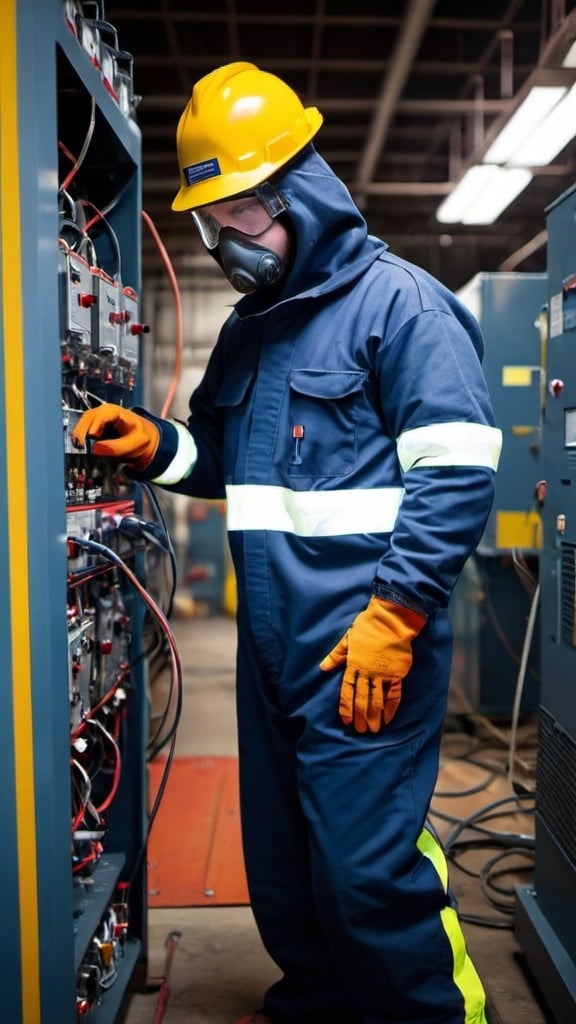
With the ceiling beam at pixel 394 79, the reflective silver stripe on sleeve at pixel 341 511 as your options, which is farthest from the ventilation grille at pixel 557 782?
the ceiling beam at pixel 394 79

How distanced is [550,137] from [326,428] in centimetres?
281

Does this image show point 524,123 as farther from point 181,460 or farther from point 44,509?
point 44,509

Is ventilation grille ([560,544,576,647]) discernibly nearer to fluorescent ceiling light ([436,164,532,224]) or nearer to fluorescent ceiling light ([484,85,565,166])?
fluorescent ceiling light ([484,85,565,166])

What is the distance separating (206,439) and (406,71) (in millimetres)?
2993

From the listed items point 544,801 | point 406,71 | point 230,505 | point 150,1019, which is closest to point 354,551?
point 230,505

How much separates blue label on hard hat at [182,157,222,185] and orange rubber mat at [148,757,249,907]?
1901 mm

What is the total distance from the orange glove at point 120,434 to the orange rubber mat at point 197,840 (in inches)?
52.9

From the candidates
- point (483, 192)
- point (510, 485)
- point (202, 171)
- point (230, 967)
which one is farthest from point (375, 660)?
point (483, 192)

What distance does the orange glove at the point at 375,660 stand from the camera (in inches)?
52.9

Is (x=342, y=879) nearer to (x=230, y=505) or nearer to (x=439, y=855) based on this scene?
(x=439, y=855)

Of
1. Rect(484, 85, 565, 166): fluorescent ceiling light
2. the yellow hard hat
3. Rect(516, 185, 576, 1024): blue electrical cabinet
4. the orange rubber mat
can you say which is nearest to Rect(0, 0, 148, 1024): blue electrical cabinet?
the yellow hard hat

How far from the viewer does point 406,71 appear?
3.94 m

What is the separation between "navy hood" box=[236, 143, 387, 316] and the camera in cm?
146

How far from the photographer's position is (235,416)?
164 centimetres
